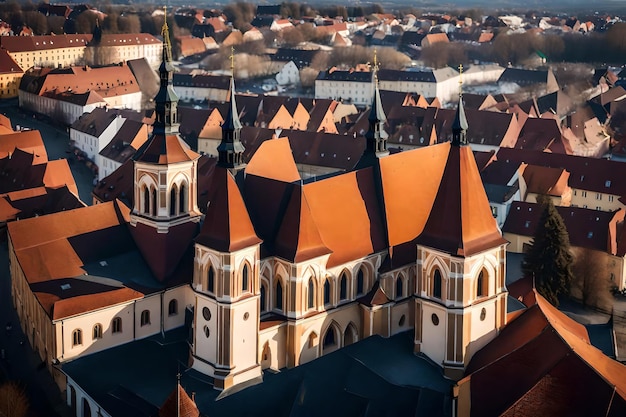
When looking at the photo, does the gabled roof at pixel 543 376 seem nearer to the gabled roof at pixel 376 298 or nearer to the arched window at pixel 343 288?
the gabled roof at pixel 376 298

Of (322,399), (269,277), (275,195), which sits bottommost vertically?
(322,399)

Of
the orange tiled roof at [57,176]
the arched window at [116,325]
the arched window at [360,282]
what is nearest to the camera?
the arched window at [360,282]

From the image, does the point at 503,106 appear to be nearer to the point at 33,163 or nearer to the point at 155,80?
the point at 155,80

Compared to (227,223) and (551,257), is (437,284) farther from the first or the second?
(551,257)

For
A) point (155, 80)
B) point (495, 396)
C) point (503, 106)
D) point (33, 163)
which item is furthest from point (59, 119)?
point (495, 396)

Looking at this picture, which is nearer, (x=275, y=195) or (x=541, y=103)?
(x=275, y=195)

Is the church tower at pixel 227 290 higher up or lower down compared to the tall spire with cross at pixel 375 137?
lower down

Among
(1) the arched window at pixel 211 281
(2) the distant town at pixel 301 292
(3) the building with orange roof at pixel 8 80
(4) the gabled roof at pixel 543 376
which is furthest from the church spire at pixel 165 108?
(3) the building with orange roof at pixel 8 80

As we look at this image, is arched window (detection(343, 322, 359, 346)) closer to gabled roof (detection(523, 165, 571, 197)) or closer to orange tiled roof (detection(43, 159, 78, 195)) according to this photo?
orange tiled roof (detection(43, 159, 78, 195))
